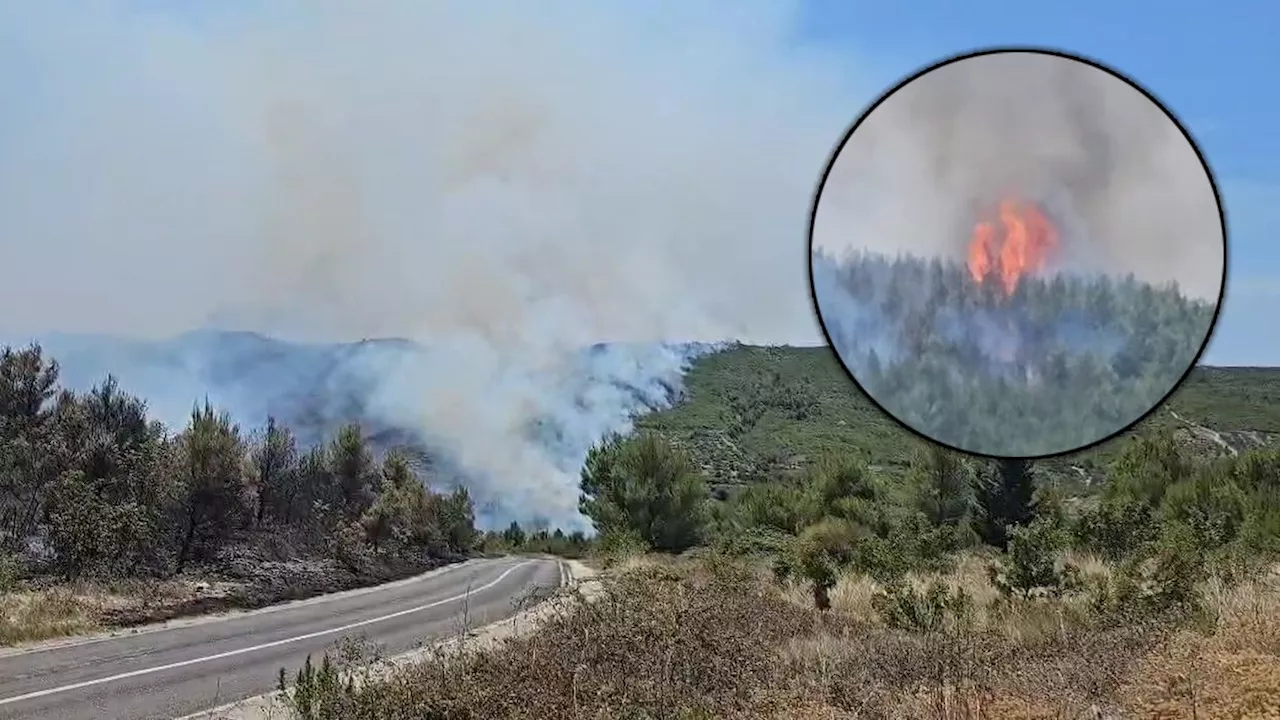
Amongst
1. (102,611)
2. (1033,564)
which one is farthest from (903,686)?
(102,611)

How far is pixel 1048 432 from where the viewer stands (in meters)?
2.75

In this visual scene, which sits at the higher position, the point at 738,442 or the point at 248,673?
the point at 738,442

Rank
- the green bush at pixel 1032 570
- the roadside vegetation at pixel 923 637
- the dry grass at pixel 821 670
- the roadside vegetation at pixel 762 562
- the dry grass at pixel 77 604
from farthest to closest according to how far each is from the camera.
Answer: the dry grass at pixel 77 604 < the green bush at pixel 1032 570 < the roadside vegetation at pixel 762 562 < the roadside vegetation at pixel 923 637 < the dry grass at pixel 821 670

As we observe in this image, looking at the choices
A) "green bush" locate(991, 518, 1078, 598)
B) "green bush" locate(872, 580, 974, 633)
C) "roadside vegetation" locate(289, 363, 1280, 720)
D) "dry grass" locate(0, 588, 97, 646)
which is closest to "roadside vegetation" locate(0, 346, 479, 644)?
"dry grass" locate(0, 588, 97, 646)

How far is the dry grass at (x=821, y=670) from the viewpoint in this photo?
5605 mm

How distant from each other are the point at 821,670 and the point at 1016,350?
19.2ft

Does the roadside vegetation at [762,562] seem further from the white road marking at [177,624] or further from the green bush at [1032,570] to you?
the white road marking at [177,624]

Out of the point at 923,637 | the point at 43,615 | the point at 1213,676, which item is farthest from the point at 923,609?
the point at 43,615

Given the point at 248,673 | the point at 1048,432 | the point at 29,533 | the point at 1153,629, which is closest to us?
the point at 1048,432

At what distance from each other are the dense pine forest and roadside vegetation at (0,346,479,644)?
16.3m

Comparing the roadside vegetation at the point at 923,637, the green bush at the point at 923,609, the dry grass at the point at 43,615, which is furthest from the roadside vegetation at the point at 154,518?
the green bush at the point at 923,609

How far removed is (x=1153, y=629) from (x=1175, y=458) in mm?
21333

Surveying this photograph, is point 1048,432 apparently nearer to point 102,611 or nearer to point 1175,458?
point 102,611

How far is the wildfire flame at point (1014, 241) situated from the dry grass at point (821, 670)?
3.64 m
